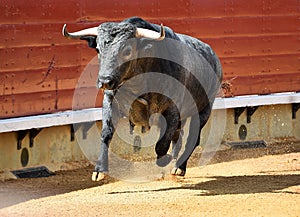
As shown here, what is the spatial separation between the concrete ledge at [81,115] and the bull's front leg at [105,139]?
113cm

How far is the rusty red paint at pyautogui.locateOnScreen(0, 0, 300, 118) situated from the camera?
889cm

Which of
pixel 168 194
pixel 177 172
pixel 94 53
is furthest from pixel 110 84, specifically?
pixel 94 53

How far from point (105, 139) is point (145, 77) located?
1.92 ft

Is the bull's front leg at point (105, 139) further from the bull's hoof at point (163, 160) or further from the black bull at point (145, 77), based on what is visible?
the bull's hoof at point (163, 160)

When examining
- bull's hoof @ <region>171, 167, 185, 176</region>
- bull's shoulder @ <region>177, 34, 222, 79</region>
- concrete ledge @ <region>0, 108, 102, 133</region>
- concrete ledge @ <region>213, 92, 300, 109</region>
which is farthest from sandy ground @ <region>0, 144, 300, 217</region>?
concrete ledge @ <region>213, 92, 300, 109</region>

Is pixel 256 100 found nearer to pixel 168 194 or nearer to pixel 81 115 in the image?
pixel 81 115

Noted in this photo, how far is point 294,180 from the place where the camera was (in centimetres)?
844

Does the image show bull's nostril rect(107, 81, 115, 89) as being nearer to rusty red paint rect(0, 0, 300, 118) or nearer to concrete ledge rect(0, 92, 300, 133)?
concrete ledge rect(0, 92, 300, 133)

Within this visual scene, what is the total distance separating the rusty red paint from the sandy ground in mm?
767

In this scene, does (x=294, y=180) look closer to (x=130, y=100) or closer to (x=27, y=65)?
(x=130, y=100)

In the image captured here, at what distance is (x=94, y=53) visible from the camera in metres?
9.73

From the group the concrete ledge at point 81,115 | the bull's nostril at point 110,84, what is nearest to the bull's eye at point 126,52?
the bull's nostril at point 110,84

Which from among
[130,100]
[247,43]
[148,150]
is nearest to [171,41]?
[130,100]

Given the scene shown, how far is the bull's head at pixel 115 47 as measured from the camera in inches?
290
